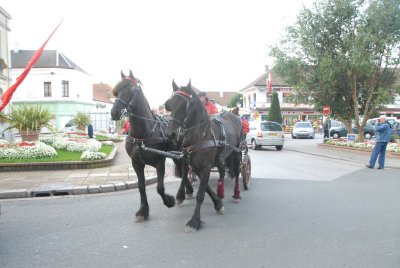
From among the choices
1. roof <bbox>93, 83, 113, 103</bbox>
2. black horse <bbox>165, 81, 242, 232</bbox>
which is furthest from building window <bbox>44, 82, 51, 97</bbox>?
black horse <bbox>165, 81, 242, 232</bbox>

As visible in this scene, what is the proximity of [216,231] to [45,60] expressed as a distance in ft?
167

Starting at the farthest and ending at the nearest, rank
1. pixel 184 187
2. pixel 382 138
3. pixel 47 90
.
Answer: pixel 47 90 < pixel 382 138 < pixel 184 187

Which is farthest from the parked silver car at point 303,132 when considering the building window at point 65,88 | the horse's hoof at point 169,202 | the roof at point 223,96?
the roof at point 223,96

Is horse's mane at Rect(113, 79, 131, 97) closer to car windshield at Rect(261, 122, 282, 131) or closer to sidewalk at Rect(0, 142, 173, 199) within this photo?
sidewalk at Rect(0, 142, 173, 199)

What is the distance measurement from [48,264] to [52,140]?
13.1 metres

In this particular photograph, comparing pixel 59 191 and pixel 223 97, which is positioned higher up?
pixel 223 97

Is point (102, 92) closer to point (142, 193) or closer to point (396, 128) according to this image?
point (396, 128)

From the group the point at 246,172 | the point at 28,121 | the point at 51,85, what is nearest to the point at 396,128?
the point at 246,172

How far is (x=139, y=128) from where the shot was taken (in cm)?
533

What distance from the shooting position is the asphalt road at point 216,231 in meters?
4.04

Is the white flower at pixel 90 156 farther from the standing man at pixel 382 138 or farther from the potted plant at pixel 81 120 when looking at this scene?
the potted plant at pixel 81 120

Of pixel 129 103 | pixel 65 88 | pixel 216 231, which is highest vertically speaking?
pixel 65 88

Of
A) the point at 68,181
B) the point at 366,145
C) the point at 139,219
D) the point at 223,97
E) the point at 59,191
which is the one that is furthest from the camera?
the point at 223,97

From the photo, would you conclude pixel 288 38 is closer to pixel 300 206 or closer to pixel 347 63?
pixel 347 63
